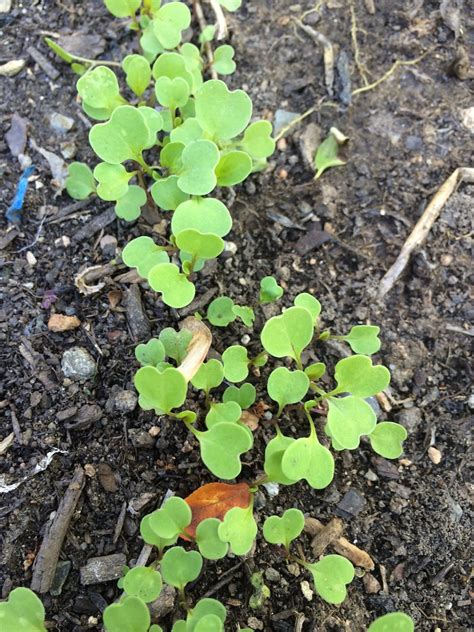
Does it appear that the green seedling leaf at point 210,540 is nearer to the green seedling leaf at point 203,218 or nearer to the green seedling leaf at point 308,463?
the green seedling leaf at point 308,463

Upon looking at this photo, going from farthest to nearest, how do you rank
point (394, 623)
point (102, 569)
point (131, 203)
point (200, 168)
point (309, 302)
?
point (131, 203) → point (309, 302) → point (200, 168) → point (102, 569) → point (394, 623)

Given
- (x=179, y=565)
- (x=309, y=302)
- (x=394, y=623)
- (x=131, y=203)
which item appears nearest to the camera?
(x=394, y=623)

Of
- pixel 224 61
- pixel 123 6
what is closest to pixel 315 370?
pixel 224 61

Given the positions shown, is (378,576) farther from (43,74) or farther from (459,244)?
(43,74)

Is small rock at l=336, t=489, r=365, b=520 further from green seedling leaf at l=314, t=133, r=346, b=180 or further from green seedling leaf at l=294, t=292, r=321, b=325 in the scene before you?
green seedling leaf at l=314, t=133, r=346, b=180

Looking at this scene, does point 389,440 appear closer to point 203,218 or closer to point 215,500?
point 215,500

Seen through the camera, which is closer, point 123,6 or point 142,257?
point 142,257

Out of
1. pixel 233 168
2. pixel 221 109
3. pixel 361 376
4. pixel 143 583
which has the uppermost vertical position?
pixel 221 109
